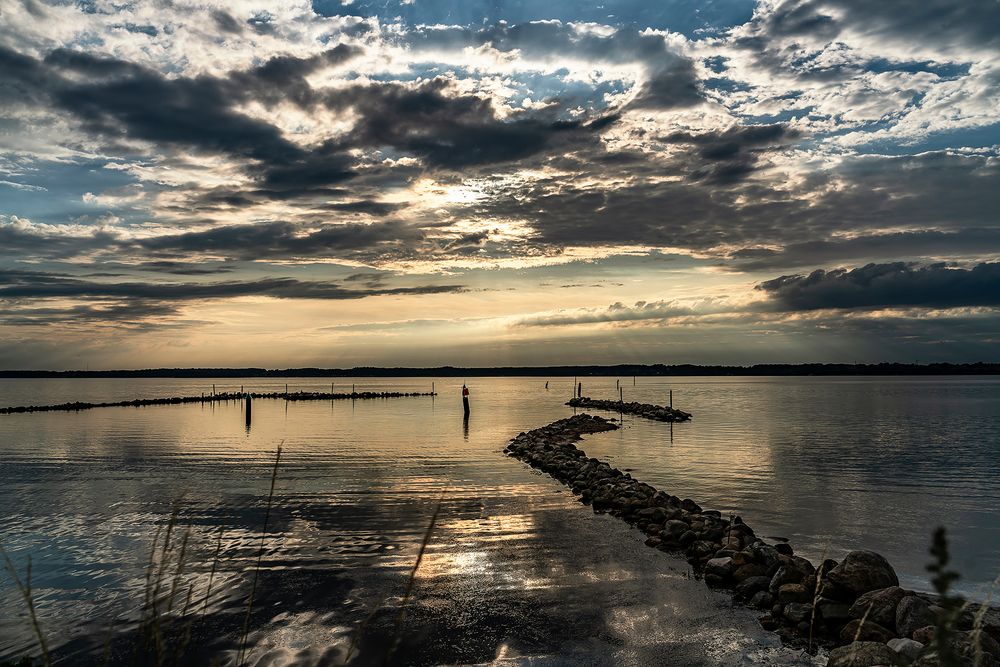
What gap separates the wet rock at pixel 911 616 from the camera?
30.2 feet

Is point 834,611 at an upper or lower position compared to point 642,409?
upper

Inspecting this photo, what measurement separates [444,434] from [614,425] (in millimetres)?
15862

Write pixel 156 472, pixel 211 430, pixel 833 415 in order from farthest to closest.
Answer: pixel 833 415
pixel 211 430
pixel 156 472

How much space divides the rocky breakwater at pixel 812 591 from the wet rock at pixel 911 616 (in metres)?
0.01

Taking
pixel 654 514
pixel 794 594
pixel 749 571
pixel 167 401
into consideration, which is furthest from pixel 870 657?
pixel 167 401

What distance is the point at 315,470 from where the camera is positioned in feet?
87.6

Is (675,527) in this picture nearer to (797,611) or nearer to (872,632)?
(797,611)

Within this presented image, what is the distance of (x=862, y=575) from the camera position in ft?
36.1

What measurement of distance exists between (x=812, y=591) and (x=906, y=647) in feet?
8.89

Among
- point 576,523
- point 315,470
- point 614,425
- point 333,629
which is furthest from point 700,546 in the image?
point 614,425

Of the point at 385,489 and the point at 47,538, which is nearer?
the point at 47,538

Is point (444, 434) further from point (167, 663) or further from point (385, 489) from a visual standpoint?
point (167, 663)

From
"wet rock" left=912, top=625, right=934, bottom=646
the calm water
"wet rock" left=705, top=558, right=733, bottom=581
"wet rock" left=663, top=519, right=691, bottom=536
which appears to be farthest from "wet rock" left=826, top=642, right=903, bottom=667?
"wet rock" left=663, top=519, right=691, bottom=536

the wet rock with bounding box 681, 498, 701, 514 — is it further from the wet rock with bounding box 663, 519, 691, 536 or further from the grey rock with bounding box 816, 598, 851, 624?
the grey rock with bounding box 816, 598, 851, 624
